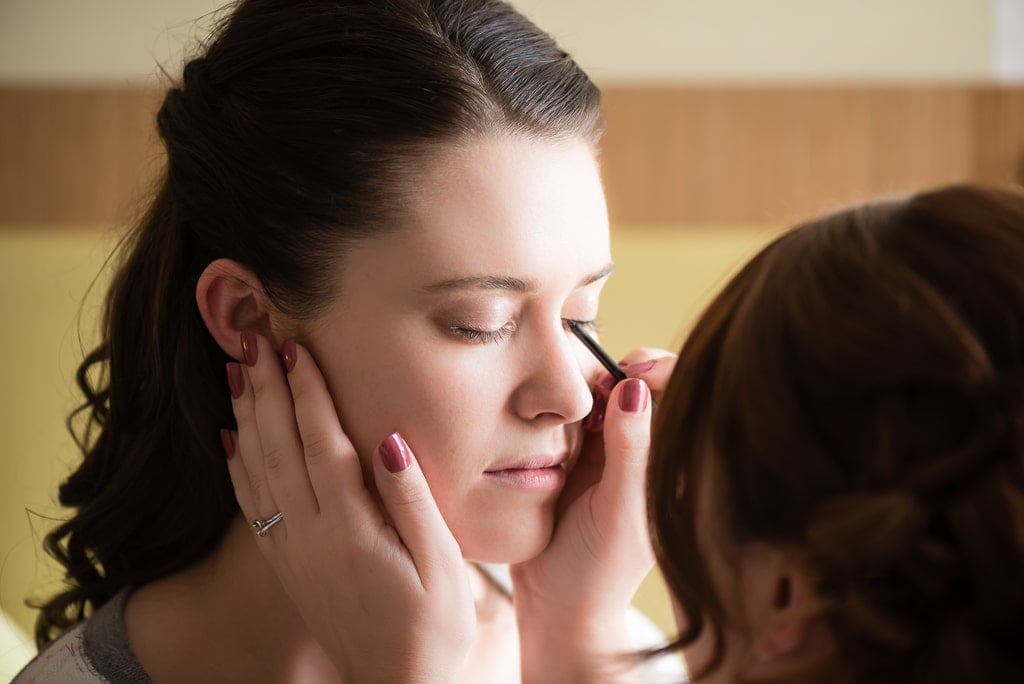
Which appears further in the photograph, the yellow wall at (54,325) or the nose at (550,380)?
the yellow wall at (54,325)

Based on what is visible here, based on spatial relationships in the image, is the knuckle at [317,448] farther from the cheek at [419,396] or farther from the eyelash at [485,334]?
the eyelash at [485,334]

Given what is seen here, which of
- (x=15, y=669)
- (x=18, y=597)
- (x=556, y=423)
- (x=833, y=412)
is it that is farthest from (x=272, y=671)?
(x=18, y=597)

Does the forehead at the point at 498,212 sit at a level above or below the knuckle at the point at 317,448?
above

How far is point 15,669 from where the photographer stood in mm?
1404

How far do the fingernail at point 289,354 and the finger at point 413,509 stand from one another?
0.13 metres

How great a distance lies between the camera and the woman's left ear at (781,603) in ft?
2.17

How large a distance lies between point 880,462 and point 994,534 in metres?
0.07

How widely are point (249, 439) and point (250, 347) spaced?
0.32 ft

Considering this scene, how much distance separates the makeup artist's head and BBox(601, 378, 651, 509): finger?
0.36 meters

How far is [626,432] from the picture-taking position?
1.08 metres

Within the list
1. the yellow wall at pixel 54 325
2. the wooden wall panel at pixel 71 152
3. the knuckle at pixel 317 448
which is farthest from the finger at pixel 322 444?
the wooden wall panel at pixel 71 152

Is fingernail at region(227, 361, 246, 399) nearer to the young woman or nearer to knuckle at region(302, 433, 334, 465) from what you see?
the young woman

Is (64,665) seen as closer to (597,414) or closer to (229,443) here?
(229,443)

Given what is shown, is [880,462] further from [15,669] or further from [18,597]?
[18,597]
